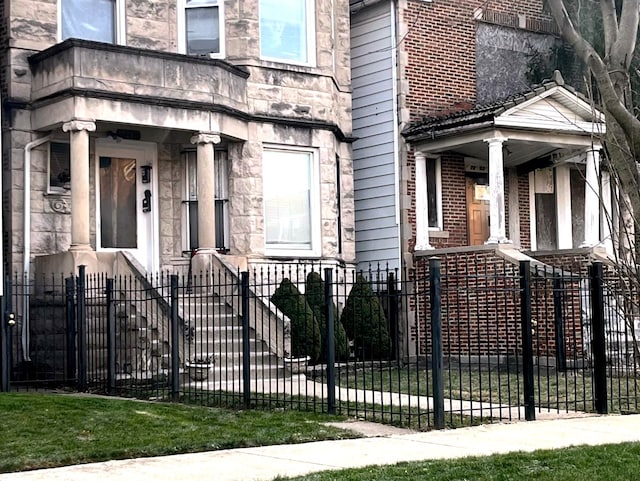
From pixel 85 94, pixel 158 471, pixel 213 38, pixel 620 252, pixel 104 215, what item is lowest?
pixel 158 471

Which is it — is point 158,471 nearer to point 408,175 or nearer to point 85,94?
point 85,94

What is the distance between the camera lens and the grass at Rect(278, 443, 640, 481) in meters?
7.84

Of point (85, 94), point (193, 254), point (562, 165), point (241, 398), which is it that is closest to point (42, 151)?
point (85, 94)

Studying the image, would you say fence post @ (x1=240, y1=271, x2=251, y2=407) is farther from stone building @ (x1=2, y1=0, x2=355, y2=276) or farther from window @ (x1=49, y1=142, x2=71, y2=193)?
window @ (x1=49, y1=142, x2=71, y2=193)

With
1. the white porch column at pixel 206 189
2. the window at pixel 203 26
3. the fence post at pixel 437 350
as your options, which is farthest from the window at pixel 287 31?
the fence post at pixel 437 350

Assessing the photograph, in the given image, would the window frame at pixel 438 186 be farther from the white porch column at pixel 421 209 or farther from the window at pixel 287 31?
the window at pixel 287 31

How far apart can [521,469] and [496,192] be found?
39.0 ft

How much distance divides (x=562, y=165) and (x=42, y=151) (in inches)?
449

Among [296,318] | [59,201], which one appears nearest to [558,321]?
[296,318]

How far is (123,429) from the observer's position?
10734mm

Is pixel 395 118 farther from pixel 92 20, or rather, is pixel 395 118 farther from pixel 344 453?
pixel 344 453

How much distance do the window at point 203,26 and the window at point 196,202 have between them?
1.88 metres

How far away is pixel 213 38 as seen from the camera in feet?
62.2

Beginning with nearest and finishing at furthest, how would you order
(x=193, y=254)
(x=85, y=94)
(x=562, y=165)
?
1. (x=85, y=94)
2. (x=193, y=254)
3. (x=562, y=165)
